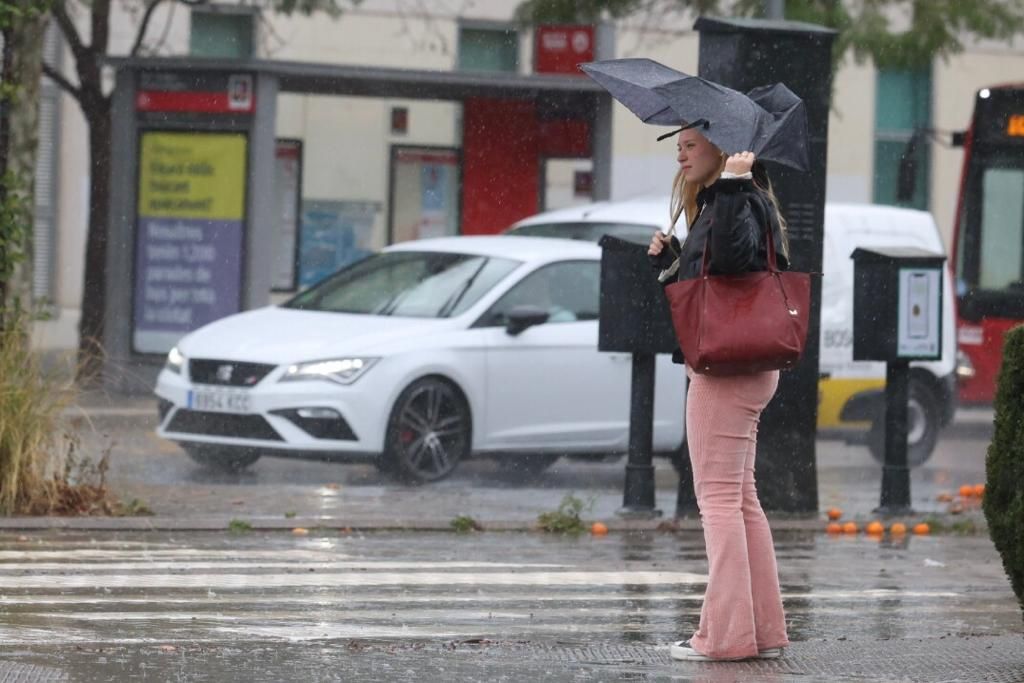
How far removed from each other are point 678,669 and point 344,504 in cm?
608

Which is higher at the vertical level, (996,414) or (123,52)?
(123,52)

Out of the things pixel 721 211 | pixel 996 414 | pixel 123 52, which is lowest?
pixel 996 414

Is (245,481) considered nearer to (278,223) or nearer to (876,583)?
(876,583)

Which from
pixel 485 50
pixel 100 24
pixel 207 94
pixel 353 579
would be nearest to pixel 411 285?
pixel 353 579

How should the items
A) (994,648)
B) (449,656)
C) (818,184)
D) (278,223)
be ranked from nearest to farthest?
1. (449,656)
2. (994,648)
3. (818,184)
4. (278,223)

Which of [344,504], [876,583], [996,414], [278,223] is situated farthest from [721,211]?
[278,223]

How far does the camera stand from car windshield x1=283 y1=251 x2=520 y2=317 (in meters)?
14.0

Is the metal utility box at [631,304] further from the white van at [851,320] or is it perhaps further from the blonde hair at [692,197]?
the blonde hair at [692,197]

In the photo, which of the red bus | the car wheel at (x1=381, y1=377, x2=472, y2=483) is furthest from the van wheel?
the car wheel at (x1=381, y1=377, x2=472, y2=483)

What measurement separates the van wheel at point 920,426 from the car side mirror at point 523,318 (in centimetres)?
430

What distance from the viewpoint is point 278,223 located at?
20828 millimetres

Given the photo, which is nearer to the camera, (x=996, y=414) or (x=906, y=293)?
(x=996, y=414)

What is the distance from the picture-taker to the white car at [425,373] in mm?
13219

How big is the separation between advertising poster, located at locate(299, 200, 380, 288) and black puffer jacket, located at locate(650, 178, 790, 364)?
1464 centimetres
